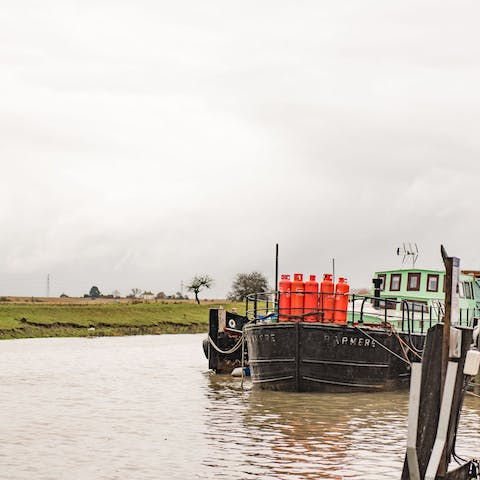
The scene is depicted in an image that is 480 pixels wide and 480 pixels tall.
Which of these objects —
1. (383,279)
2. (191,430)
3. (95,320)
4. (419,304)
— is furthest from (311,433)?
(95,320)

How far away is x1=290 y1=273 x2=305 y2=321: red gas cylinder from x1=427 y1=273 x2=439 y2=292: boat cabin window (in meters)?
8.93

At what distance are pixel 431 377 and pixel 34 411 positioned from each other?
44.0ft

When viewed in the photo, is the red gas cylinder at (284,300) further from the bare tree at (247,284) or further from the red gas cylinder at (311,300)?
the bare tree at (247,284)

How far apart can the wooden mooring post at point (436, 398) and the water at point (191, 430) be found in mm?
3326

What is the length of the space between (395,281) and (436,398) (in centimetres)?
2431

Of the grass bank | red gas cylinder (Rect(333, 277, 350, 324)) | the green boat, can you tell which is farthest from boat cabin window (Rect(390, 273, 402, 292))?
the grass bank

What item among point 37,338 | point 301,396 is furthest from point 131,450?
point 37,338

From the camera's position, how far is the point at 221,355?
116ft

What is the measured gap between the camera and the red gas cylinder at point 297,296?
26484mm

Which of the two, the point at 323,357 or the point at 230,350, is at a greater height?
the point at 323,357

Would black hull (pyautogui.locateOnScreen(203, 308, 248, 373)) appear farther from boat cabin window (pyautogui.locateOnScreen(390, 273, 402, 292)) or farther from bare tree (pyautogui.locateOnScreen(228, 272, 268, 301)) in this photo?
bare tree (pyautogui.locateOnScreen(228, 272, 268, 301))

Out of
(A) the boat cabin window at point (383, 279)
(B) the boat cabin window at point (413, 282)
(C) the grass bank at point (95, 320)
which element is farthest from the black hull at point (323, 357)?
(C) the grass bank at point (95, 320)

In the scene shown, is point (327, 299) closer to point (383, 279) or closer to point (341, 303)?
point (341, 303)

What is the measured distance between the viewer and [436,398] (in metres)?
11.2
